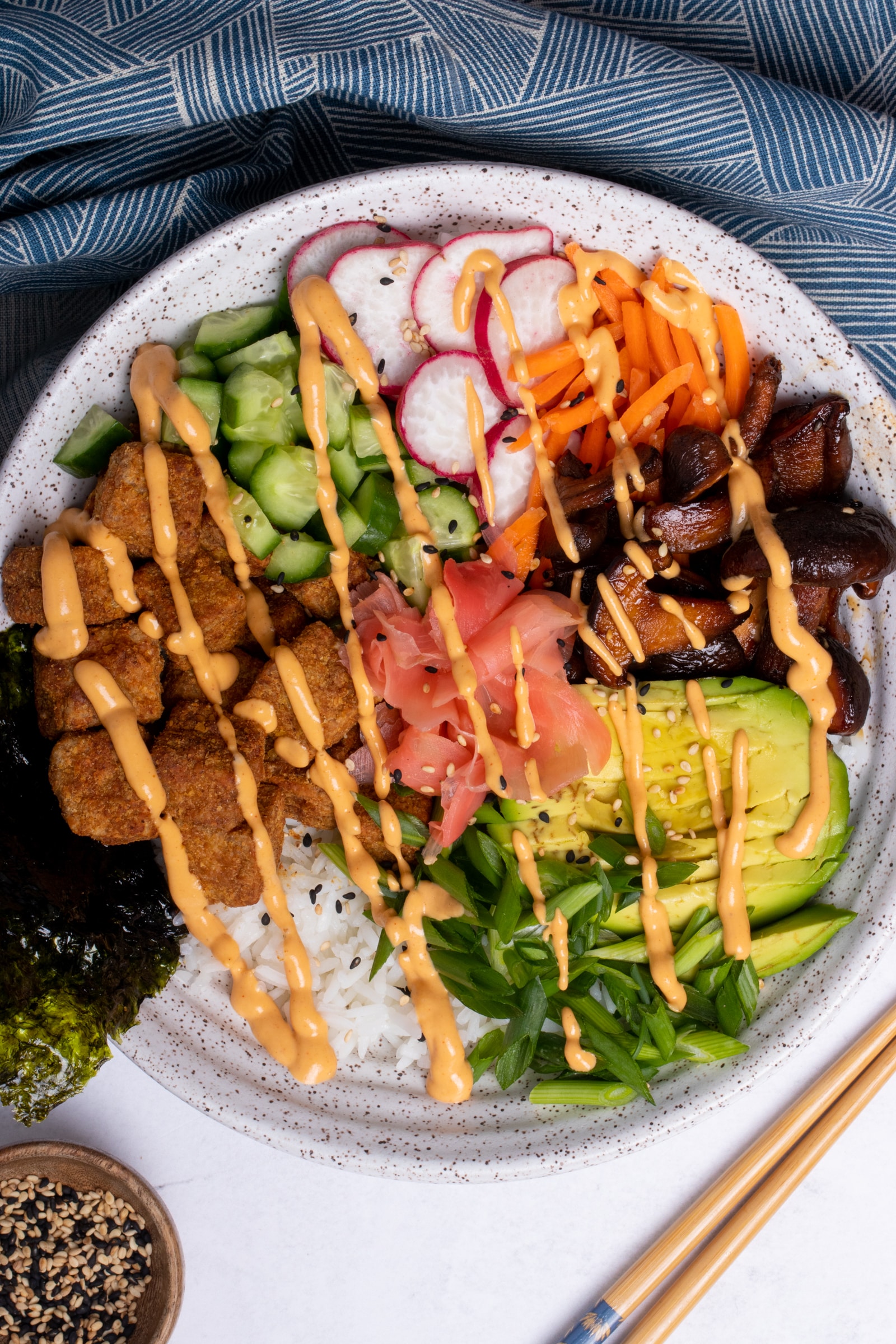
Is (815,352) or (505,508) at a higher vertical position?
(815,352)

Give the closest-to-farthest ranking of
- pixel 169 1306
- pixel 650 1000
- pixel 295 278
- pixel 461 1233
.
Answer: pixel 295 278
pixel 650 1000
pixel 169 1306
pixel 461 1233

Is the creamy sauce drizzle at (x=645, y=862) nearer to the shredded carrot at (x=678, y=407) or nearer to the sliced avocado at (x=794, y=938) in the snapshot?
the sliced avocado at (x=794, y=938)

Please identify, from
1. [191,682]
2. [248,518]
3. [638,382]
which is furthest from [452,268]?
[191,682]

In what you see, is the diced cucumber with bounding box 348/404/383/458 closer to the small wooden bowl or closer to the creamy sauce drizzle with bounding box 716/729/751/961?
the creamy sauce drizzle with bounding box 716/729/751/961

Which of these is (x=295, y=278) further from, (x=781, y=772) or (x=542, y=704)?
(x=781, y=772)

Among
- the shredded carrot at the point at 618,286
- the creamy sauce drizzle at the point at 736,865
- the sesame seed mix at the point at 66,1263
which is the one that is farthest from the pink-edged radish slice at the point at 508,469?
the sesame seed mix at the point at 66,1263

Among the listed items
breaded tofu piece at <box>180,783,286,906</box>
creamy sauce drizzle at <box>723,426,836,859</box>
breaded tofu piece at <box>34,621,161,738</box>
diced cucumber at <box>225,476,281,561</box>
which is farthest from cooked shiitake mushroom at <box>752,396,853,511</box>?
breaded tofu piece at <box>34,621,161,738</box>

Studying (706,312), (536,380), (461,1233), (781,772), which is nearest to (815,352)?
(706,312)
